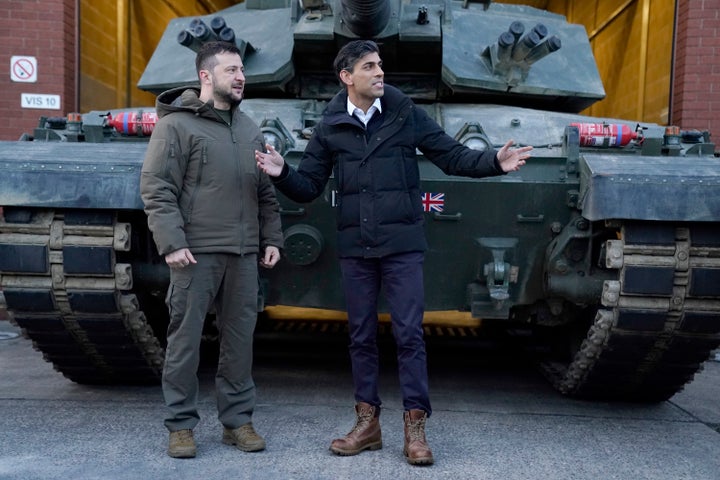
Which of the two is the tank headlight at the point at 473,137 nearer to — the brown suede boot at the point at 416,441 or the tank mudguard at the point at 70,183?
the brown suede boot at the point at 416,441

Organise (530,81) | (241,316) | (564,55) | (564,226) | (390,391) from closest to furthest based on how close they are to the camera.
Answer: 1. (241,316)
2. (564,226)
3. (390,391)
4. (530,81)
5. (564,55)

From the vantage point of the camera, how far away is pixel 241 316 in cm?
446

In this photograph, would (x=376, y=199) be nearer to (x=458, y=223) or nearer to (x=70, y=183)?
(x=458, y=223)

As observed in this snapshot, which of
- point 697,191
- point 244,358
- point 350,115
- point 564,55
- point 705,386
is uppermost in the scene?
point 564,55

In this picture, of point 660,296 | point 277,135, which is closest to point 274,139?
point 277,135

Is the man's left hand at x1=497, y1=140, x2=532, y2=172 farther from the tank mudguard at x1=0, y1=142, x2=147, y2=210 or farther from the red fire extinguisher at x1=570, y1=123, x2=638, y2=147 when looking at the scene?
the tank mudguard at x1=0, y1=142, x2=147, y2=210

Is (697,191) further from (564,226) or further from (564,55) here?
(564,55)

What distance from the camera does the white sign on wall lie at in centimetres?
982

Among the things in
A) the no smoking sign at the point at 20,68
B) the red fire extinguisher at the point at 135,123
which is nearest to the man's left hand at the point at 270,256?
the red fire extinguisher at the point at 135,123

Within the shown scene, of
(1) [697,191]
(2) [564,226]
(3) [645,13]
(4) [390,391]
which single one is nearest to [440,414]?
(4) [390,391]

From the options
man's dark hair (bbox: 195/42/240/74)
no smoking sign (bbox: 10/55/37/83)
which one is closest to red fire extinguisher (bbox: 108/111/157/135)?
man's dark hair (bbox: 195/42/240/74)

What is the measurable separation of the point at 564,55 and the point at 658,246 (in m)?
2.76

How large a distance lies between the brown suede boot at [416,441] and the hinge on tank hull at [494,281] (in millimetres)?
1132

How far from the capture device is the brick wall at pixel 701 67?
32.3 ft
